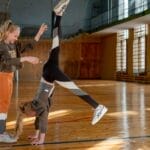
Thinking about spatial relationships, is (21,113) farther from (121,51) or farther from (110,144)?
(121,51)

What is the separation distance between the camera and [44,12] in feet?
110

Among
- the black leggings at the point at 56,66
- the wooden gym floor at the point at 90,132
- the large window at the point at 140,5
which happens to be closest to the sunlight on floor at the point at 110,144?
the wooden gym floor at the point at 90,132

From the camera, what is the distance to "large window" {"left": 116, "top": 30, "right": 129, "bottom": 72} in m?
28.3

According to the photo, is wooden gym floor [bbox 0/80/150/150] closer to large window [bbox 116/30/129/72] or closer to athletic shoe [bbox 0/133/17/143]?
athletic shoe [bbox 0/133/17/143]

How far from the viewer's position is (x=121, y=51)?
95.5 feet

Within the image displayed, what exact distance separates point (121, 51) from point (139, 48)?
364 cm

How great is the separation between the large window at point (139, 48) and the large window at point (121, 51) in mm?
1832

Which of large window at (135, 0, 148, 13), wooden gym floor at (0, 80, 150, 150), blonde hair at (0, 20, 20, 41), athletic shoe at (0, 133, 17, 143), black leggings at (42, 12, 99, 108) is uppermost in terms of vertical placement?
large window at (135, 0, 148, 13)

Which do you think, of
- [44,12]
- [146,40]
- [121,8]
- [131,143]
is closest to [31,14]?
[44,12]

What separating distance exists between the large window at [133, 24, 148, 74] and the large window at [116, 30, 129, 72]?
1.83 metres

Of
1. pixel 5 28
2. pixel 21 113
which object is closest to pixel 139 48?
pixel 21 113

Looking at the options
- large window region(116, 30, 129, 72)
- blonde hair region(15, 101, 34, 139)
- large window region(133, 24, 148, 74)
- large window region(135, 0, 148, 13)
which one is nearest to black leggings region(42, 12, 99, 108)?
blonde hair region(15, 101, 34, 139)

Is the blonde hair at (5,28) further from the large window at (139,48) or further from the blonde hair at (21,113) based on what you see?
the large window at (139,48)

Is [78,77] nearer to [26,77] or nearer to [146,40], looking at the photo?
[26,77]
